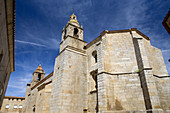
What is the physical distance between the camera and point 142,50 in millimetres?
9953

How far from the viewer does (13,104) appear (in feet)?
95.9

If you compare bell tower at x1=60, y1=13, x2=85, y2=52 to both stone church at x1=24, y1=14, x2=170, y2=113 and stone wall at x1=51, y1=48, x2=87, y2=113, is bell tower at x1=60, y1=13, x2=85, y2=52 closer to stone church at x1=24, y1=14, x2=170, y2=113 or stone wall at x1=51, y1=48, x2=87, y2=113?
stone church at x1=24, y1=14, x2=170, y2=113

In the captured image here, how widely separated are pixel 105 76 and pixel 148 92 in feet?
10.6

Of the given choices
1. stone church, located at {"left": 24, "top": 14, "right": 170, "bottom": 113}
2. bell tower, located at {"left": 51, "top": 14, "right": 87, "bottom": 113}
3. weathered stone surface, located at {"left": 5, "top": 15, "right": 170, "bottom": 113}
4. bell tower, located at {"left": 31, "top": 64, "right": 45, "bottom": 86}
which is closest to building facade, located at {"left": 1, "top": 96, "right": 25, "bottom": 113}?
bell tower, located at {"left": 31, "top": 64, "right": 45, "bottom": 86}

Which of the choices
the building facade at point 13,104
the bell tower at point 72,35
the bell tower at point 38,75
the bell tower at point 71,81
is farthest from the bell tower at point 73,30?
the building facade at point 13,104

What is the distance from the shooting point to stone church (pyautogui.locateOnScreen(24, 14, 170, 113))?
8648 millimetres

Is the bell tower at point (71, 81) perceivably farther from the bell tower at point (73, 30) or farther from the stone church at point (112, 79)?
Answer: the bell tower at point (73, 30)

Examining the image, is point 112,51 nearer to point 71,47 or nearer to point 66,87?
point 71,47

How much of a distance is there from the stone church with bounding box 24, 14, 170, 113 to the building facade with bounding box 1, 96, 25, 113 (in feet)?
72.4

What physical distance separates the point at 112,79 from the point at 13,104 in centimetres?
2998

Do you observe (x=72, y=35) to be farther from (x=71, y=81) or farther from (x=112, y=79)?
(x=112, y=79)

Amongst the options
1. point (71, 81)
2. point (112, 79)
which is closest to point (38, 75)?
point (71, 81)

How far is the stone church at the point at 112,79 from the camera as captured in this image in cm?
865

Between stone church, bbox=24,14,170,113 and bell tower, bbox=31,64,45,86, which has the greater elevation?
bell tower, bbox=31,64,45,86
